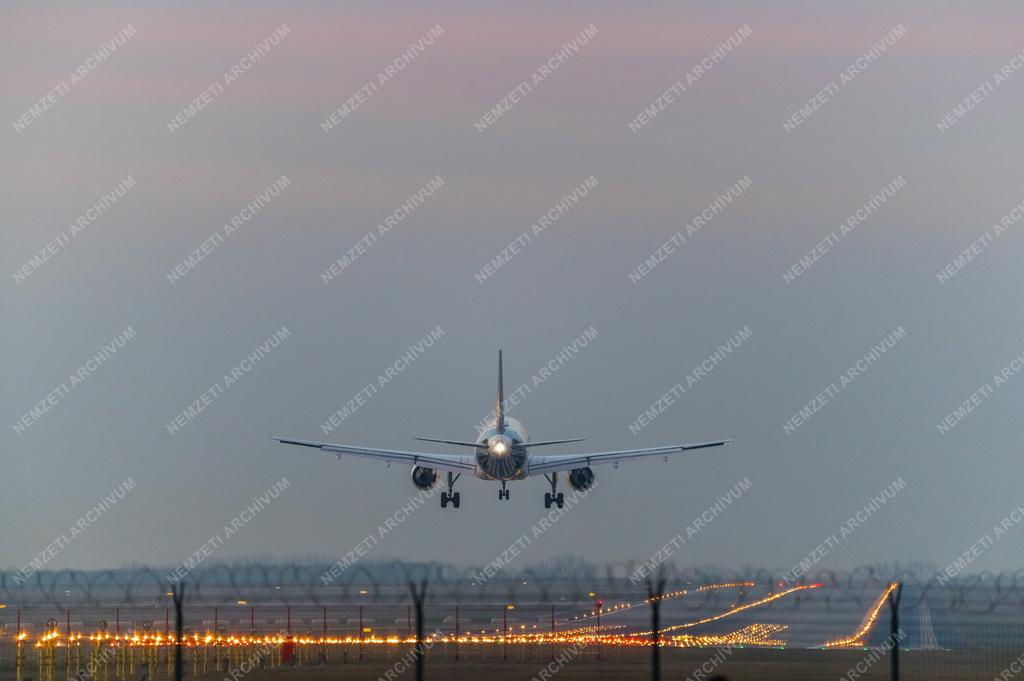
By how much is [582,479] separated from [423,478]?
11092mm

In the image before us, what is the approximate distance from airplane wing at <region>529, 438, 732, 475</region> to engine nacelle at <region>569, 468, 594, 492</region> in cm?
49

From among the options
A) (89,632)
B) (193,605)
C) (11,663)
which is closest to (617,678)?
(11,663)

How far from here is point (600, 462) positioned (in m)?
112

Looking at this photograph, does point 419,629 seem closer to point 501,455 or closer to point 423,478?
point 501,455

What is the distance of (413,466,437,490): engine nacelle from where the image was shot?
11019 centimetres

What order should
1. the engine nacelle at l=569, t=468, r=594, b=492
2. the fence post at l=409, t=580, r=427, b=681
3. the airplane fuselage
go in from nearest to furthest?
the fence post at l=409, t=580, r=427, b=681 < the airplane fuselage < the engine nacelle at l=569, t=468, r=594, b=492

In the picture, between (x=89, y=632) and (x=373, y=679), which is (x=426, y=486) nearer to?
(x=89, y=632)

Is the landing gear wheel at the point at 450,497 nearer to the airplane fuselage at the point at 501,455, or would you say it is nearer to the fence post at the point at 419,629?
the airplane fuselage at the point at 501,455

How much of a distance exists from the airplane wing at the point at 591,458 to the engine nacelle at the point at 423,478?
25.8ft

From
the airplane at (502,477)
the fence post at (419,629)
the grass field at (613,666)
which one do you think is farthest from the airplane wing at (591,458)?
the fence post at (419,629)

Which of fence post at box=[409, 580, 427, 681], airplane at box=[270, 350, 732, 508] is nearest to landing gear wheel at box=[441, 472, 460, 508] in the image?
airplane at box=[270, 350, 732, 508]

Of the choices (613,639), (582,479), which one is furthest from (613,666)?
(582,479)

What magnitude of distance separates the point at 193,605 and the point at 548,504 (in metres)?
25.5

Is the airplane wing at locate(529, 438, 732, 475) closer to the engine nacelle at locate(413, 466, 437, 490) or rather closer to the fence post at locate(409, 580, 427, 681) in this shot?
the engine nacelle at locate(413, 466, 437, 490)
